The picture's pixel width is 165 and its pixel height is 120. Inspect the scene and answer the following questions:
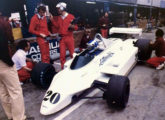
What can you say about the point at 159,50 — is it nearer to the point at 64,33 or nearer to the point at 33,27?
the point at 64,33

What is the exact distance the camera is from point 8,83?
292 cm

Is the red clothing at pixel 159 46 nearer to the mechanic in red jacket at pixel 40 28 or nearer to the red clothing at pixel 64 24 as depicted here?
the red clothing at pixel 64 24

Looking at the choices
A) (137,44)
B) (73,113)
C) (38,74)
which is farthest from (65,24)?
(73,113)

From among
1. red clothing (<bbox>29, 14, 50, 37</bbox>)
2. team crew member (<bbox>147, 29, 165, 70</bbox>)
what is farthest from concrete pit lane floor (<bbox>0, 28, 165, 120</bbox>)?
red clothing (<bbox>29, 14, 50, 37</bbox>)

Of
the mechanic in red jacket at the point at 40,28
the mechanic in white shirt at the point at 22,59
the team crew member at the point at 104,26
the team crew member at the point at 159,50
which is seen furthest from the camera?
the team crew member at the point at 104,26

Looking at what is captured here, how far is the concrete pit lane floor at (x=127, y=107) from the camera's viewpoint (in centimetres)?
339

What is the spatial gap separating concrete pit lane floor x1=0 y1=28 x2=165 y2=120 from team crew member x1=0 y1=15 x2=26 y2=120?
20.7 inches

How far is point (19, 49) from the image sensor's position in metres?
4.71

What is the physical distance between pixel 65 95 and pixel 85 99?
77 cm

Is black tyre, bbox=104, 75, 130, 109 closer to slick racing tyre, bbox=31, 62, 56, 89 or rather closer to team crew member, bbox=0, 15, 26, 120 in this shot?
team crew member, bbox=0, 15, 26, 120

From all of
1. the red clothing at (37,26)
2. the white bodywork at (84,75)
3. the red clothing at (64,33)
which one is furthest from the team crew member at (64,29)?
the white bodywork at (84,75)

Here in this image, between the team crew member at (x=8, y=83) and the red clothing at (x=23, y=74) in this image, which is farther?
the red clothing at (x=23, y=74)

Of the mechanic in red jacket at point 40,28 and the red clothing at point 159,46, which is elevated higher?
the mechanic in red jacket at point 40,28

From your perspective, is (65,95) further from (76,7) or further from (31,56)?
(76,7)
